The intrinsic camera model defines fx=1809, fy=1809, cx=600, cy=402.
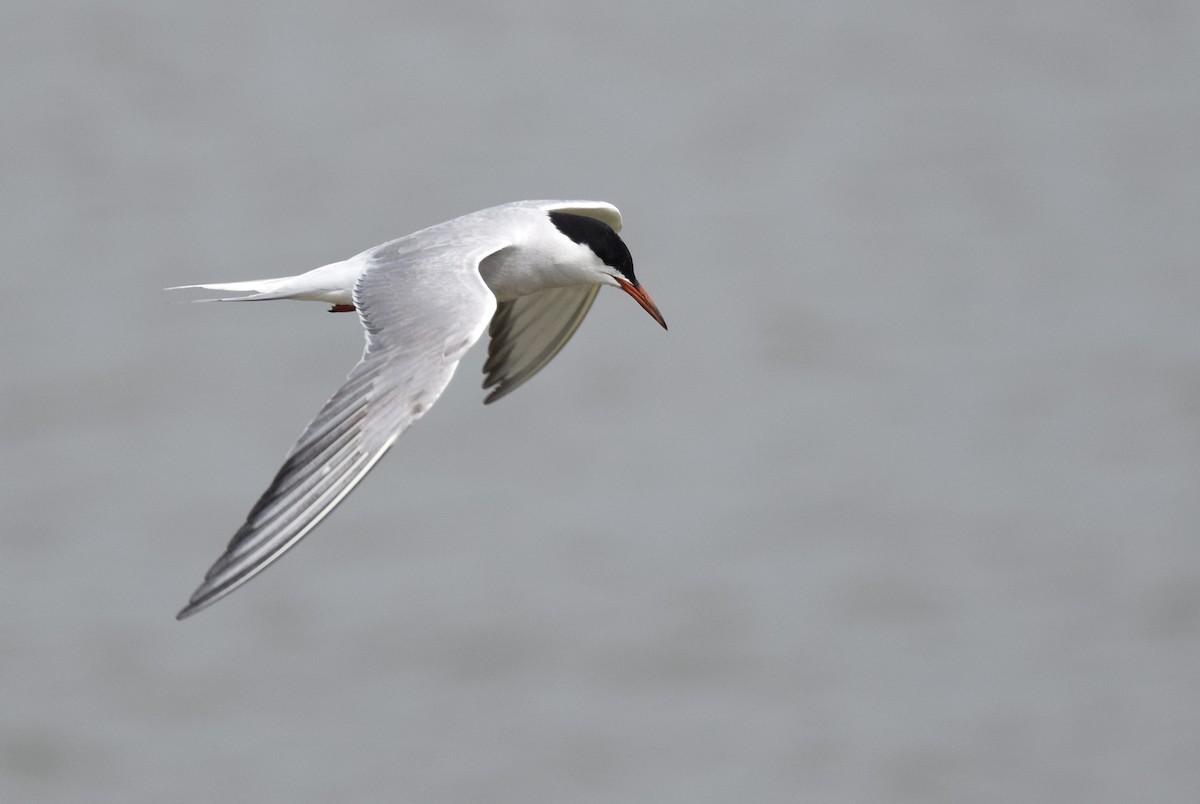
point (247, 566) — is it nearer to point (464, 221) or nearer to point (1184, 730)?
point (464, 221)

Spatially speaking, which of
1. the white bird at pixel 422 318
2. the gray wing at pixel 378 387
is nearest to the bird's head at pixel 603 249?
the white bird at pixel 422 318

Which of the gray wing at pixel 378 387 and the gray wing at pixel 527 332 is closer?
the gray wing at pixel 378 387

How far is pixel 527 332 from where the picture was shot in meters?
7.68

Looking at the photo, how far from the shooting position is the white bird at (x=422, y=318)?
16.9 ft

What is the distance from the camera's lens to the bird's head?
6922mm

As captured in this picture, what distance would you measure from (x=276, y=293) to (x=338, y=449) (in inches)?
52.2

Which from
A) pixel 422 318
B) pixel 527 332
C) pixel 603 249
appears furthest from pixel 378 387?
pixel 527 332

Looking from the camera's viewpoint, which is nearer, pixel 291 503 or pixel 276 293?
pixel 291 503

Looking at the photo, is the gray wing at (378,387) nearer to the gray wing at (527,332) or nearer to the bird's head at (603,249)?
the bird's head at (603,249)

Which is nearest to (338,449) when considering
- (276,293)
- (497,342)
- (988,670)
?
(276,293)

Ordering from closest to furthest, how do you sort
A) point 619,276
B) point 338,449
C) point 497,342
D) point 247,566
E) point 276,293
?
point 247,566 < point 338,449 < point 276,293 < point 619,276 < point 497,342

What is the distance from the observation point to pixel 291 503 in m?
A: 5.18

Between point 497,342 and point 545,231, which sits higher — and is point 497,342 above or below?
below

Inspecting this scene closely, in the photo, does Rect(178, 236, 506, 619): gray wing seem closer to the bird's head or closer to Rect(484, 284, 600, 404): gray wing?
the bird's head
